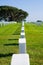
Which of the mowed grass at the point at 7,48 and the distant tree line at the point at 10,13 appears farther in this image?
the distant tree line at the point at 10,13

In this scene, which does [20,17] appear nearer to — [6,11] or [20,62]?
[6,11]

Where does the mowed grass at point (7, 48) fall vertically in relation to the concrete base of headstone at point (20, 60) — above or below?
below

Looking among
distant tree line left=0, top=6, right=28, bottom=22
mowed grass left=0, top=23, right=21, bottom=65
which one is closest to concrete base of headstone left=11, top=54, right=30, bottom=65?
mowed grass left=0, top=23, right=21, bottom=65

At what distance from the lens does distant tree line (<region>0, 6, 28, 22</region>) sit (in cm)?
9344

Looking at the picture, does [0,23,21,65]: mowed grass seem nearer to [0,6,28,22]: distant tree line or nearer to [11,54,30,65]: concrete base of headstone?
[11,54,30,65]: concrete base of headstone

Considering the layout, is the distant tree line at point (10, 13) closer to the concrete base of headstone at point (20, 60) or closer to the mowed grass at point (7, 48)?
the mowed grass at point (7, 48)

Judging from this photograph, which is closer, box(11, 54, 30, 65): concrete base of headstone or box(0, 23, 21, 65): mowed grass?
box(11, 54, 30, 65): concrete base of headstone

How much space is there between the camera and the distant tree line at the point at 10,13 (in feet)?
307

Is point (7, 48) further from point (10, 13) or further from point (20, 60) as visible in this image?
point (10, 13)

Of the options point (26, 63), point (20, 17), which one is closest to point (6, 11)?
point (20, 17)

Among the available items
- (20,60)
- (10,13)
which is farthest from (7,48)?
(10,13)

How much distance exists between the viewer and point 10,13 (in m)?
94.7

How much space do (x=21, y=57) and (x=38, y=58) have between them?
476 centimetres

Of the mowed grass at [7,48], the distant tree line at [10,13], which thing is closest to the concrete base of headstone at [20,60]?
the mowed grass at [7,48]
